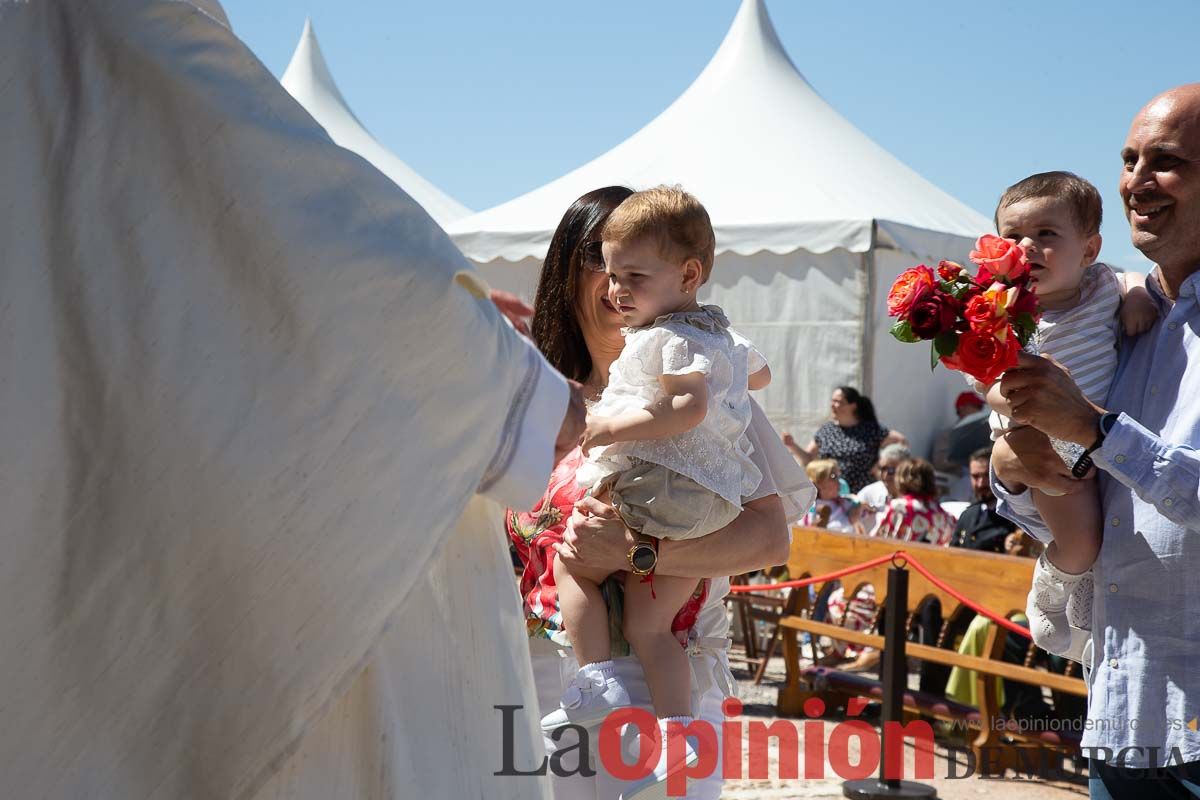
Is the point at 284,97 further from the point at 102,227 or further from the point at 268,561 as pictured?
the point at 268,561

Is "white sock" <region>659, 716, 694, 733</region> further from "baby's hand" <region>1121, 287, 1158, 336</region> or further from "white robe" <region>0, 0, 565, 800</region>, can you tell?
"baby's hand" <region>1121, 287, 1158, 336</region>

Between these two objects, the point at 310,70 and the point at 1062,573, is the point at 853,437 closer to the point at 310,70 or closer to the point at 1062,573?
the point at 1062,573

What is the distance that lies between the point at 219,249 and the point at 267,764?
631 millimetres

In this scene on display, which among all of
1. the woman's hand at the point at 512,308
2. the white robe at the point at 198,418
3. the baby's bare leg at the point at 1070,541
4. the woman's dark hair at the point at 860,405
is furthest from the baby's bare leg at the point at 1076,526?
the woman's dark hair at the point at 860,405

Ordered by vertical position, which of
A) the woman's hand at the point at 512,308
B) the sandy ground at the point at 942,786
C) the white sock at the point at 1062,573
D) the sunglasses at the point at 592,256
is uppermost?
the sunglasses at the point at 592,256

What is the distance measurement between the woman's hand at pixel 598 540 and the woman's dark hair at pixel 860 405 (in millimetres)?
7449

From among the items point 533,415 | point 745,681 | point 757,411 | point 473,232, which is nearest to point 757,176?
point 473,232

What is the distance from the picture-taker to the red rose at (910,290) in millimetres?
2473

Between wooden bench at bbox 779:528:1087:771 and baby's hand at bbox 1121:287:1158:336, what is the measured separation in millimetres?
3441

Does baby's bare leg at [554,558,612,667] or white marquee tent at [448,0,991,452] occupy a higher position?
white marquee tent at [448,0,991,452]

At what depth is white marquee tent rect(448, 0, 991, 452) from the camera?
1065cm

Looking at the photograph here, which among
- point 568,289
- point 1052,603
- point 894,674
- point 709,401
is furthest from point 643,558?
point 894,674

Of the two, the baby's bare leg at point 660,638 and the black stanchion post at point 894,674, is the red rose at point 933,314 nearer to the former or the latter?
the baby's bare leg at point 660,638

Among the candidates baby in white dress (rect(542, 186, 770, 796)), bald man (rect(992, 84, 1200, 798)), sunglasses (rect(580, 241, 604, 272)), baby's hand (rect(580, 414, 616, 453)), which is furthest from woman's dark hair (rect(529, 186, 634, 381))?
bald man (rect(992, 84, 1200, 798))
